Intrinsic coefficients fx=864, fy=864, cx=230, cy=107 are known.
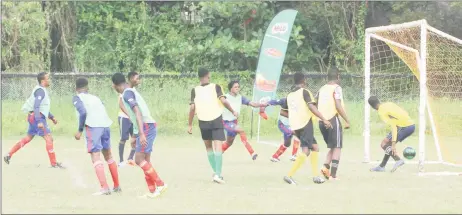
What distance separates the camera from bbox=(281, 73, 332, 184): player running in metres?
11.5

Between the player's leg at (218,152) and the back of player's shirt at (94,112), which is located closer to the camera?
the back of player's shirt at (94,112)

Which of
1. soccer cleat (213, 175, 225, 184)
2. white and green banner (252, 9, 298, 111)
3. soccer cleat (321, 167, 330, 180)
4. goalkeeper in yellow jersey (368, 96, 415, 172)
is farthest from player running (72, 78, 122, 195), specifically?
white and green banner (252, 9, 298, 111)

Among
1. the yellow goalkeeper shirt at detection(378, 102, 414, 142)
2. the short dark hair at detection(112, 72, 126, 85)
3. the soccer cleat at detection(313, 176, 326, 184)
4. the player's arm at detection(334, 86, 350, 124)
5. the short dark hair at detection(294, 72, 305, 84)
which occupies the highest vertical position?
the short dark hair at detection(112, 72, 126, 85)

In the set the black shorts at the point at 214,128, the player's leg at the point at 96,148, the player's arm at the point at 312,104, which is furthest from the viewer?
the black shorts at the point at 214,128

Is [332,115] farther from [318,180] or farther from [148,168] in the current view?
[148,168]

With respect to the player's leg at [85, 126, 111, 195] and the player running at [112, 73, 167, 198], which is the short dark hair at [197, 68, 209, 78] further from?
the player's leg at [85, 126, 111, 195]

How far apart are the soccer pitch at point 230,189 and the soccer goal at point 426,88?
2.13 ft

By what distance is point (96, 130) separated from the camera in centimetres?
1059

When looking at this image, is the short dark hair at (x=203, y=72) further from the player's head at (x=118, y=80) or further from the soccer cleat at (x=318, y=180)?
the soccer cleat at (x=318, y=180)

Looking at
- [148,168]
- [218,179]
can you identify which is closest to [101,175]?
[148,168]

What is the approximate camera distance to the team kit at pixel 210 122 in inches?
407

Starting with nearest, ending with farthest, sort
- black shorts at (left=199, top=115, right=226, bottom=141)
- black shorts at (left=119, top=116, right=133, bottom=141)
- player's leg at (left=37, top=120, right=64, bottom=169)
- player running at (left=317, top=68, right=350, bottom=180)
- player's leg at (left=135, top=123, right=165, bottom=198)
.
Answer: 1. player's leg at (left=135, top=123, right=165, bottom=198)
2. black shorts at (left=199, top=115, right=226, bottom=141)
3. player running at (left=317, top=68, right=350, bottom=180)
4. player's leg at (left=37, top=120, right=64, bottom=169)
5. black shorts at (left=119, top=116, right=133, bottom=141)

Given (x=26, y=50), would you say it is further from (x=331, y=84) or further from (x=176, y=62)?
(x=331, y=84)

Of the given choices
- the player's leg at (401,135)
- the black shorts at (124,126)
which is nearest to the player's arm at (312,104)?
the player's leg at (401,135)
